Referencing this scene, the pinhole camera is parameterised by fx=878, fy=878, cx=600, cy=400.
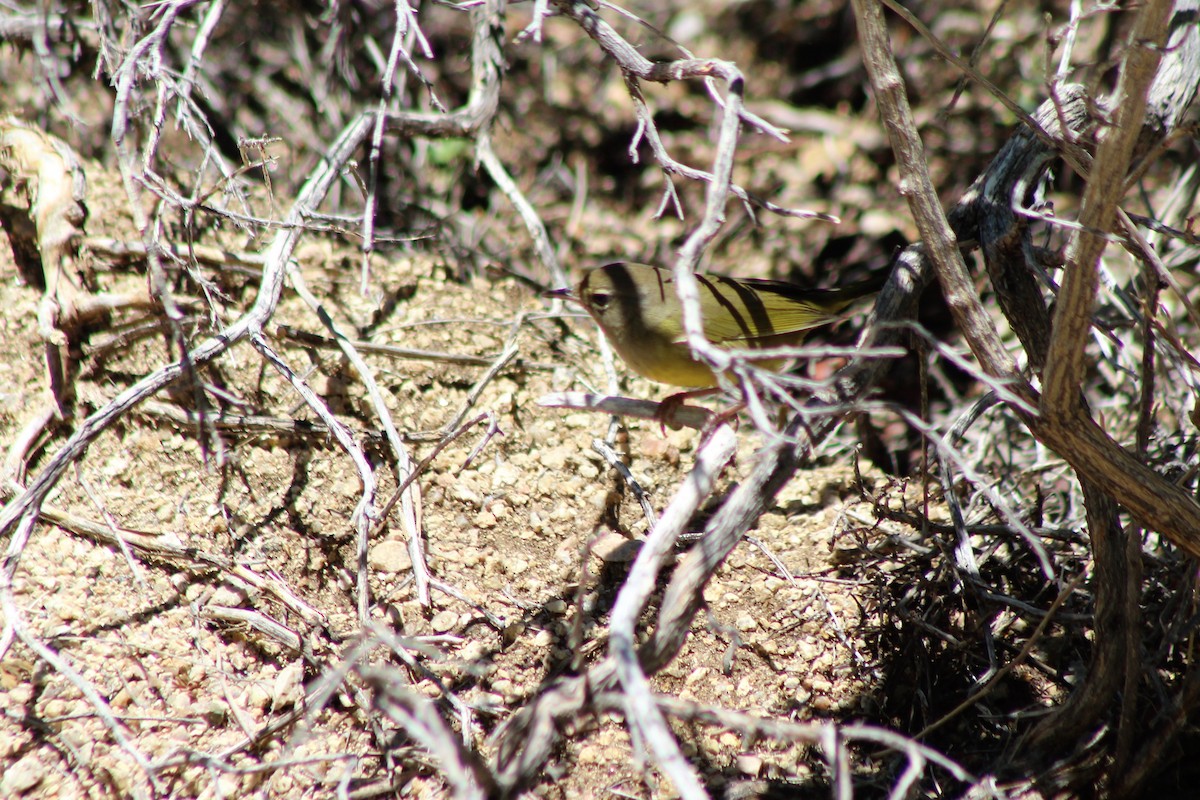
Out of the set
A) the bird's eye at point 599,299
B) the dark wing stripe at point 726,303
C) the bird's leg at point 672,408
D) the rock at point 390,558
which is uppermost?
the dark wing stripe at point 726,303

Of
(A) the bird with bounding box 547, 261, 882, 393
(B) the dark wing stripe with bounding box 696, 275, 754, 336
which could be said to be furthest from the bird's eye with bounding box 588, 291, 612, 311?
(B) the dark wing stripe with bounding box 696, 275, 754, 336

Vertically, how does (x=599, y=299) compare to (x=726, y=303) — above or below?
below

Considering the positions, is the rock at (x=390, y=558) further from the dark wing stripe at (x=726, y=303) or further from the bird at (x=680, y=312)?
the dark wing stripe at (x=726, y=303)

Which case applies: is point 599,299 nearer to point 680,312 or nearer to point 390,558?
point 680,312

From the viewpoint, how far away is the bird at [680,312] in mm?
3467

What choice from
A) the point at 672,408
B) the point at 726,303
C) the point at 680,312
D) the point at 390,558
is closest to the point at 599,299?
the point at 680,312

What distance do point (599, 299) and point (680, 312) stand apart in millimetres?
350

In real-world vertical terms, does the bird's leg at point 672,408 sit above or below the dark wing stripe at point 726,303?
below

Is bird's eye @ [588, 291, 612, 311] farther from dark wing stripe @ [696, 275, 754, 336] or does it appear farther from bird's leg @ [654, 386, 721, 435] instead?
bird's leg @ [654, 386, 721, 435]

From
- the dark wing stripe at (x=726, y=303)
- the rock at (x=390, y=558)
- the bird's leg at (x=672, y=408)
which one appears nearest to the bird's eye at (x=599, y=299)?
the dark wing stripe at (x=726, y=303)

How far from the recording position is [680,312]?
11.8 feet

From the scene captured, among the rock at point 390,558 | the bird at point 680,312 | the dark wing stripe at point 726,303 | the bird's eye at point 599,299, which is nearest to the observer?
the rock at point 390,558

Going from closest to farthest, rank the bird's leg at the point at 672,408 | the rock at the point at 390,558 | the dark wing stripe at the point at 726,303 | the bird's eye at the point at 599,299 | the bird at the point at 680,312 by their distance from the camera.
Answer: the bird's leg at the point at 672,408 < the rock at the point at 390,558 < the bird at the point at 680,312 < the bird's eye at the point at 599,299 < the dark wing stripe at the point at 726,303

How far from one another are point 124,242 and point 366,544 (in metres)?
1.79
